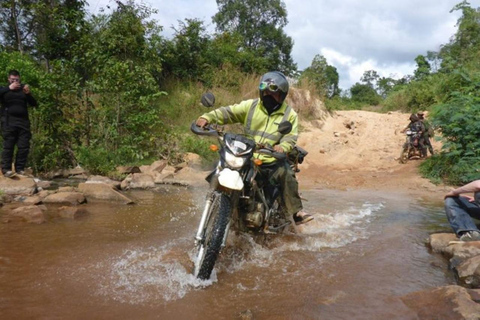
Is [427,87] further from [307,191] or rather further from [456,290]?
[456,290]

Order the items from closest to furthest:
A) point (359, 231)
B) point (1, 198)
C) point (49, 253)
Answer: point (49, 253), point (359, 231), point (1, 198)

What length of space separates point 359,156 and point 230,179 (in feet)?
40.0

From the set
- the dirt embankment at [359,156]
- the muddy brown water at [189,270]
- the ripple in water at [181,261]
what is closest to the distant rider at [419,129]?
the dirt embankment at [359,156]

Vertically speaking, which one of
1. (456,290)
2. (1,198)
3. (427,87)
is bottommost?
(1,198)

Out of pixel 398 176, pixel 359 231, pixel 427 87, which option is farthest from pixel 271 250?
pixel 427 87

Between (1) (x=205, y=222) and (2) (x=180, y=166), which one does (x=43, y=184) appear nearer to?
(2) (x=180, y=166)

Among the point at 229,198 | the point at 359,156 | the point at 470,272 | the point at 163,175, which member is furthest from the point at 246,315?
the point at 359,156

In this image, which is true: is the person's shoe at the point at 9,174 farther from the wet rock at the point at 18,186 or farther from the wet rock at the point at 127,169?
the wet rock at the point at 127,169

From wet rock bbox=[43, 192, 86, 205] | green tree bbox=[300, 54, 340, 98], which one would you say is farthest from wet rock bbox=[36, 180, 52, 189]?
green tree bbox=[300, 54, 340, 98]

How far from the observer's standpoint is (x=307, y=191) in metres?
9.27

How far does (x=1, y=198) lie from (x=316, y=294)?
208 inches

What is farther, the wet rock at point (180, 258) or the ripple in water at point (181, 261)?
the wet rock at point (180, 258)

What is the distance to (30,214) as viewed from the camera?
5164 mm

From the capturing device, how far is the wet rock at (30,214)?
16.6ft
